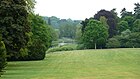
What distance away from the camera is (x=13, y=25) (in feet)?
148

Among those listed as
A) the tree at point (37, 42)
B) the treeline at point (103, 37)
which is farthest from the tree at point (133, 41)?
the tree at point (37, 42)

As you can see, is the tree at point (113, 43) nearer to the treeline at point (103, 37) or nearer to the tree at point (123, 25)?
the treeline at point (103, 37)

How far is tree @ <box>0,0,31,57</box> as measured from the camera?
44.8 meters

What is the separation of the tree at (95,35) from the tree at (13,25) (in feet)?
239

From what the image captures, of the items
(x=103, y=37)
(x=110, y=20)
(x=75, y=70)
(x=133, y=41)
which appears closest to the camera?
(x=75, y=70)

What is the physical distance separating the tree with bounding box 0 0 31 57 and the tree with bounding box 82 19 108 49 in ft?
239

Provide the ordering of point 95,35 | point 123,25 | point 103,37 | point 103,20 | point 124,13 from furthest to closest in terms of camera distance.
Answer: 1. point 124,13
2. point 123,25
3. point 103,20
4. point 103,37
5. point 95,35

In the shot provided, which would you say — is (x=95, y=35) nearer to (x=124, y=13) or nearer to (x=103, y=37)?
(x=103, y=37)

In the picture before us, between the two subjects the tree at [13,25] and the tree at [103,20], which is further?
the tree at [103,20]

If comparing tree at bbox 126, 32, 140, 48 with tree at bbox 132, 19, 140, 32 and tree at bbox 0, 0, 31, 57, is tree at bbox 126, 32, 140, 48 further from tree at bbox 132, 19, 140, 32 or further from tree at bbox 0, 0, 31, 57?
tree at bbox 0, 0, 31, 57

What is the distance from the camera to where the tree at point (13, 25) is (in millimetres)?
44781

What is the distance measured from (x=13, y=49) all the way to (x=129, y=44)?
75.4 m

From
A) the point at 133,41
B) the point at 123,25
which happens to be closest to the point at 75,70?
the point at 133,41

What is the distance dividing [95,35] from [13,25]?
74.6 meters
